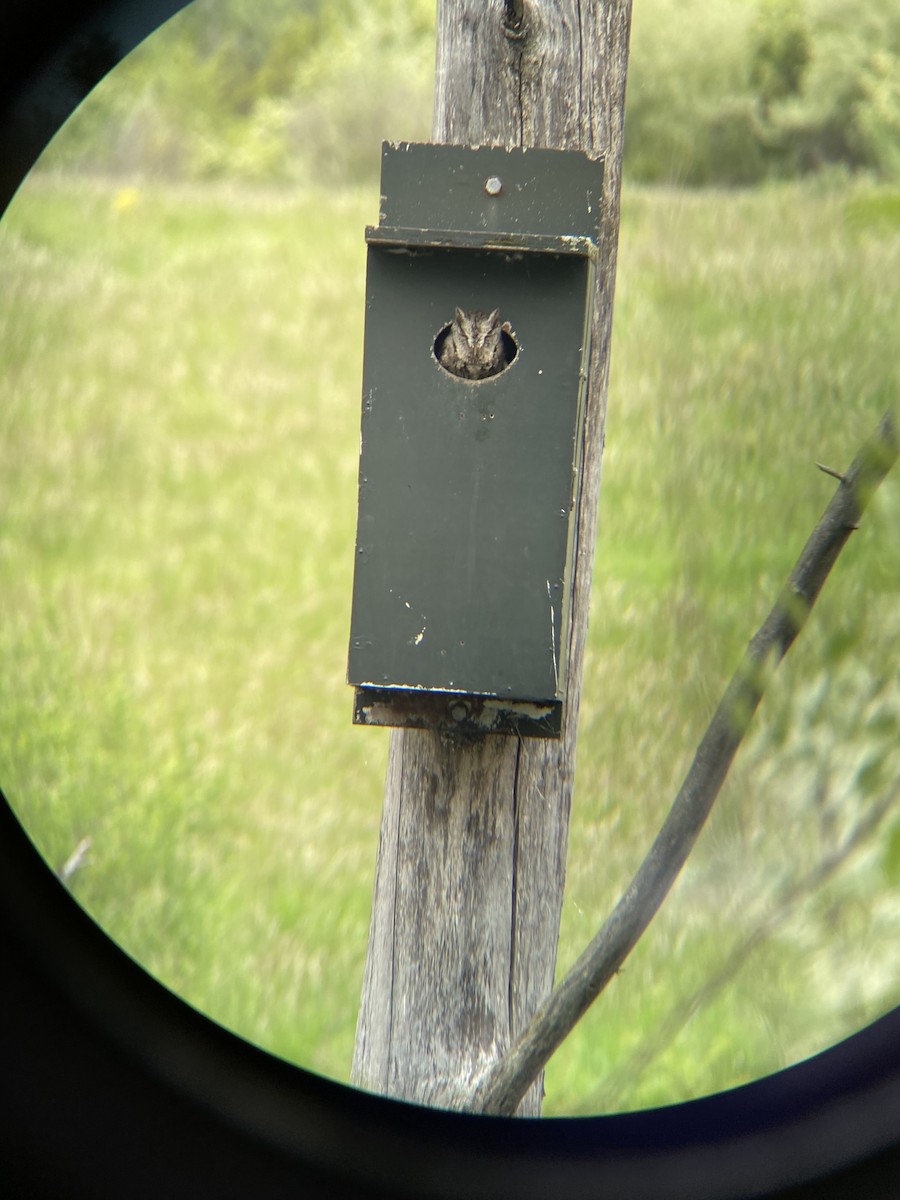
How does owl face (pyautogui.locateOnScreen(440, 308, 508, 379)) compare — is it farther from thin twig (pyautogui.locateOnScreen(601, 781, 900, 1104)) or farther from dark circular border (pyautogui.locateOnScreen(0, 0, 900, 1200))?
thin twig (pyautogui.locateOnScreen(601, 781, 900, 1104))

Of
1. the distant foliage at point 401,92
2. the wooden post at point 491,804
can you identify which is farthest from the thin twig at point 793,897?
the distant foliage at point 401,92

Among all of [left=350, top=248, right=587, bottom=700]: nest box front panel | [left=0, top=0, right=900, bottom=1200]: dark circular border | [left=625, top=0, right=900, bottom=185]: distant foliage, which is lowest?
[left=0, top=0, right=900, bottom=1200]: dark circular border

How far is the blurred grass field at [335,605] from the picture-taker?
1209mm

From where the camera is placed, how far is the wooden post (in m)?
1.27

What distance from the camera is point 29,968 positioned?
1001 millimetres

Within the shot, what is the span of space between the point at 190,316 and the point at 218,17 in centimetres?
128

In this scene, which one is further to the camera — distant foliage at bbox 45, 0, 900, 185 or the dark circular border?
distant foliage at bbox 45, 0, 900, 185

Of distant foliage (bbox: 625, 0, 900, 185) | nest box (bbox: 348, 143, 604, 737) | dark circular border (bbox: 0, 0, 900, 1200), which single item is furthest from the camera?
distant foliage (bbox: 625, 0, 900, 185)

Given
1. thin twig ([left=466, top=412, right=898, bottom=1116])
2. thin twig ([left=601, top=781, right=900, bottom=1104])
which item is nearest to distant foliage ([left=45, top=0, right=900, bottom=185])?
thin twig ([left=466, top=412, right=898, bottom=1116])

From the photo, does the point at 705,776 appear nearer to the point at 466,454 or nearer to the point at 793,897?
the point at 793,897

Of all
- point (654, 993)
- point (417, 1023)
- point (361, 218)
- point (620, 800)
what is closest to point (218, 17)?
point (361, 218)

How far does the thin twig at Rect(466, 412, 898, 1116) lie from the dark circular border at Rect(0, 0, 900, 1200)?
0.11 meters

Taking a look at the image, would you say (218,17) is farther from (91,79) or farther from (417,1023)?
(417,1023)

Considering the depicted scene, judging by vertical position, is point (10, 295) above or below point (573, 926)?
above
